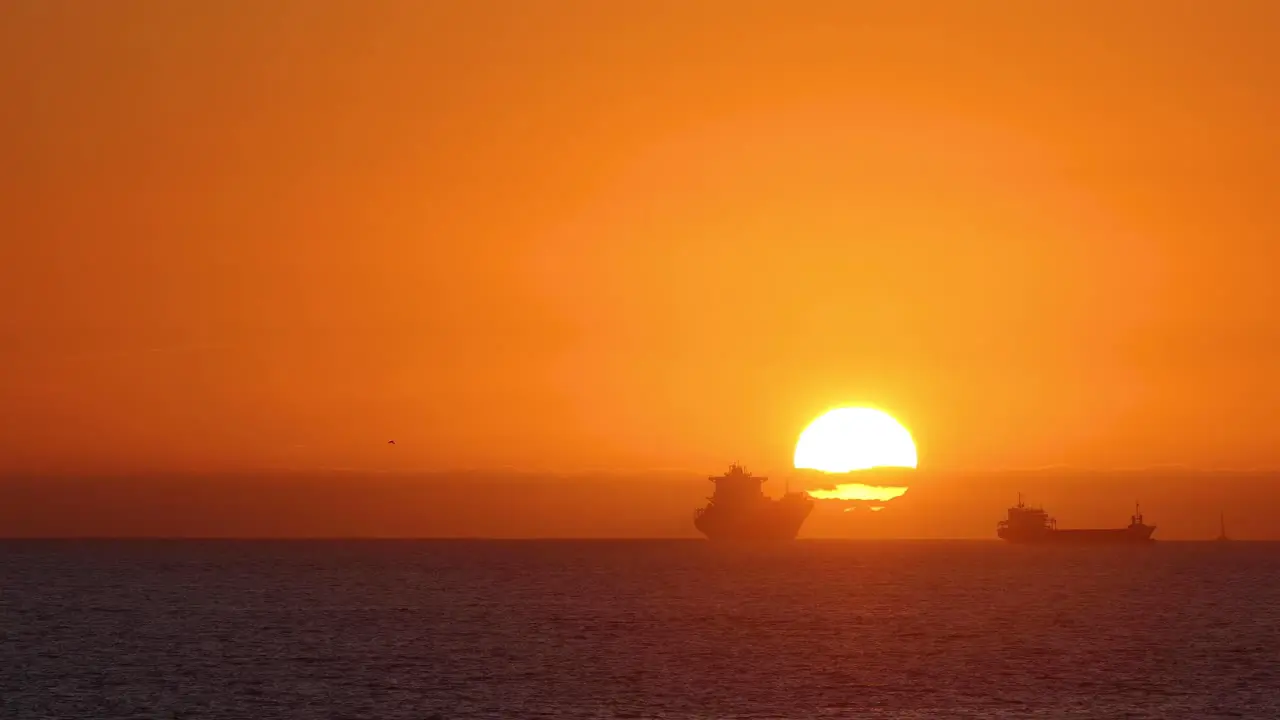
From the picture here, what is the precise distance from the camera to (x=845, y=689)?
2694 inches

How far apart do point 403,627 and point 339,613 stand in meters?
17.0

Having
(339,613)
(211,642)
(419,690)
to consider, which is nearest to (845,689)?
(419,690)

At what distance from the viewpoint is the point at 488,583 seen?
561 feet

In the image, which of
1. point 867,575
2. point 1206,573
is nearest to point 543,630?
point 867,575

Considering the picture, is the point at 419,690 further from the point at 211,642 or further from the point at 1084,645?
the point at 1084,645

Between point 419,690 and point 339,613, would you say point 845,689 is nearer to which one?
point 419,690

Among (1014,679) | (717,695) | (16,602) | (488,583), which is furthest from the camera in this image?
(488,583)

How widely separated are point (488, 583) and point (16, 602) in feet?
179

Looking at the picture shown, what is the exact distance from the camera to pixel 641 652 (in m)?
85.4

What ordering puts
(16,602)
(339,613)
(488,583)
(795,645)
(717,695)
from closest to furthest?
(717,695), (795,645), (339,613), (16,602), (488,583)

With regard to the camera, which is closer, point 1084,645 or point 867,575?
point 1084,645

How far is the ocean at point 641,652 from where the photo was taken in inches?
2462

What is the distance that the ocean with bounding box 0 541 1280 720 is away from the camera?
6253 cm

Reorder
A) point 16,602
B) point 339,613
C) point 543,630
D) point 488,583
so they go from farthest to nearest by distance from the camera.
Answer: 1. point 488,583
2. point 16,602
3. point 339,613
4. point 543,630
